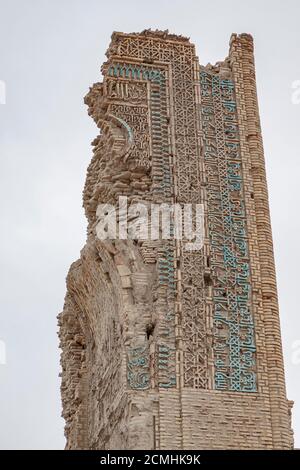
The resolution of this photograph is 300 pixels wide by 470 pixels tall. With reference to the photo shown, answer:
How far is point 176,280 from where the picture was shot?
527 inches

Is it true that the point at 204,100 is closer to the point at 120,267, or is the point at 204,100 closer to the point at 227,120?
the point at 227,120

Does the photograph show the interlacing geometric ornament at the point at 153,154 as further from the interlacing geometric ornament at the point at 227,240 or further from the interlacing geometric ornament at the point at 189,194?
the interlacing geometric ornament at the point at 227,240

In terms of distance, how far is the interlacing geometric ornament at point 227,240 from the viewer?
43.3 ft

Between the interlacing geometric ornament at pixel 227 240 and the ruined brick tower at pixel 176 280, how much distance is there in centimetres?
1

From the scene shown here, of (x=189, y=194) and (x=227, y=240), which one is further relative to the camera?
(x=189, y=194)

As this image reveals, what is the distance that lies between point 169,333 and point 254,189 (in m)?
2.01

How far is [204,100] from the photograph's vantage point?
14.6 metres

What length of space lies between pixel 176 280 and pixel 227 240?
79cm

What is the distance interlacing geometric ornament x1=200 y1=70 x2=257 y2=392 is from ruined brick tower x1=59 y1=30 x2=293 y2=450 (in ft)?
0.04

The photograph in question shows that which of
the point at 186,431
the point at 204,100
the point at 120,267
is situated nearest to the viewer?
the point at 186,431

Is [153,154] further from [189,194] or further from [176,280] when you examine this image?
[176,280]

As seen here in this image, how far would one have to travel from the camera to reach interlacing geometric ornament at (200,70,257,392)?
13.2 m

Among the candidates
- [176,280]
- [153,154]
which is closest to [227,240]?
[176,280]

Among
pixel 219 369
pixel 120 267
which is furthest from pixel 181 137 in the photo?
pixel 219 369
